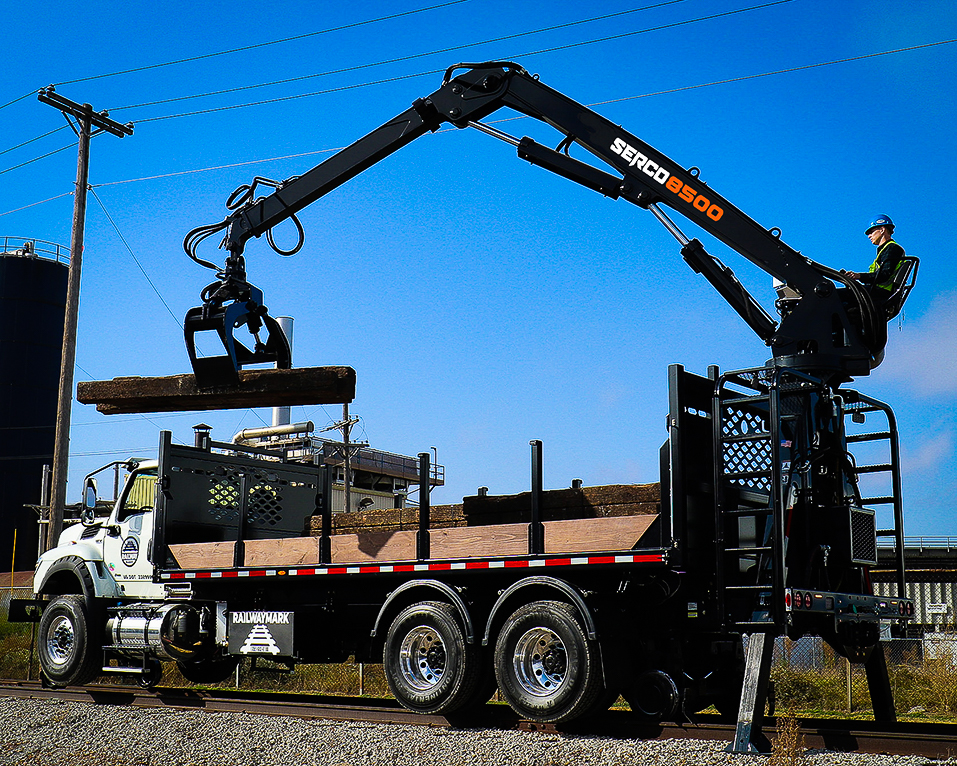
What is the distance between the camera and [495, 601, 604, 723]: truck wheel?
28.9 feet

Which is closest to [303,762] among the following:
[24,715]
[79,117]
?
[24,715]

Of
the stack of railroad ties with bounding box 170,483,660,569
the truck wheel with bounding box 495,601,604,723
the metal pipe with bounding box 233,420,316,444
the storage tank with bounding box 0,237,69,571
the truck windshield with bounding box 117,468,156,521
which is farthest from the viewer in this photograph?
the storage tank with bounding box 0,237,69,571

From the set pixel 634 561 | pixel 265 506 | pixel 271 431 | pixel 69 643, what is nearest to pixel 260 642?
pixel 265 506

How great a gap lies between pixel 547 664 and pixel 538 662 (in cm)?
9

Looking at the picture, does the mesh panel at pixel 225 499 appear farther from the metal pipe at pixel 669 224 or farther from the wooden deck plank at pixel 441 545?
the metal pipe at pixel 669 224

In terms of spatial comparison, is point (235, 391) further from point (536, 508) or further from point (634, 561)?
point (634, 561)

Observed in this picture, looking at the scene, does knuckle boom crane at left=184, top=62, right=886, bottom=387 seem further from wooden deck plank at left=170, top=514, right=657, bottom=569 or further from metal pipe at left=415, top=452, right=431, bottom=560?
metal pipe at left=415, top=452, right=431, bottom=560

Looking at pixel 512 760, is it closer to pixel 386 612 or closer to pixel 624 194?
pixel 386 612

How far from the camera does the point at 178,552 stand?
41.8ft

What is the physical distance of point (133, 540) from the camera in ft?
45.5

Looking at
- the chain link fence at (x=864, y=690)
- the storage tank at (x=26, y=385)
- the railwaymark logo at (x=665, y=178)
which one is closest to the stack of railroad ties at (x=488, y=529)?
the railwaymark logo at (x=665, y=178)

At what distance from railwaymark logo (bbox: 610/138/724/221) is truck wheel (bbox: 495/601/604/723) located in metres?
4.16

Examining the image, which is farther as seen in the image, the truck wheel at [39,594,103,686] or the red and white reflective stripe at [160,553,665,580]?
the truck wheel at [39,594,103,686]

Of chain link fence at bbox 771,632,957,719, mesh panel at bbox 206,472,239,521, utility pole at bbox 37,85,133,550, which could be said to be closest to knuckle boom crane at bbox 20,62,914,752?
mesh panel at bbox 206,472,239,521
